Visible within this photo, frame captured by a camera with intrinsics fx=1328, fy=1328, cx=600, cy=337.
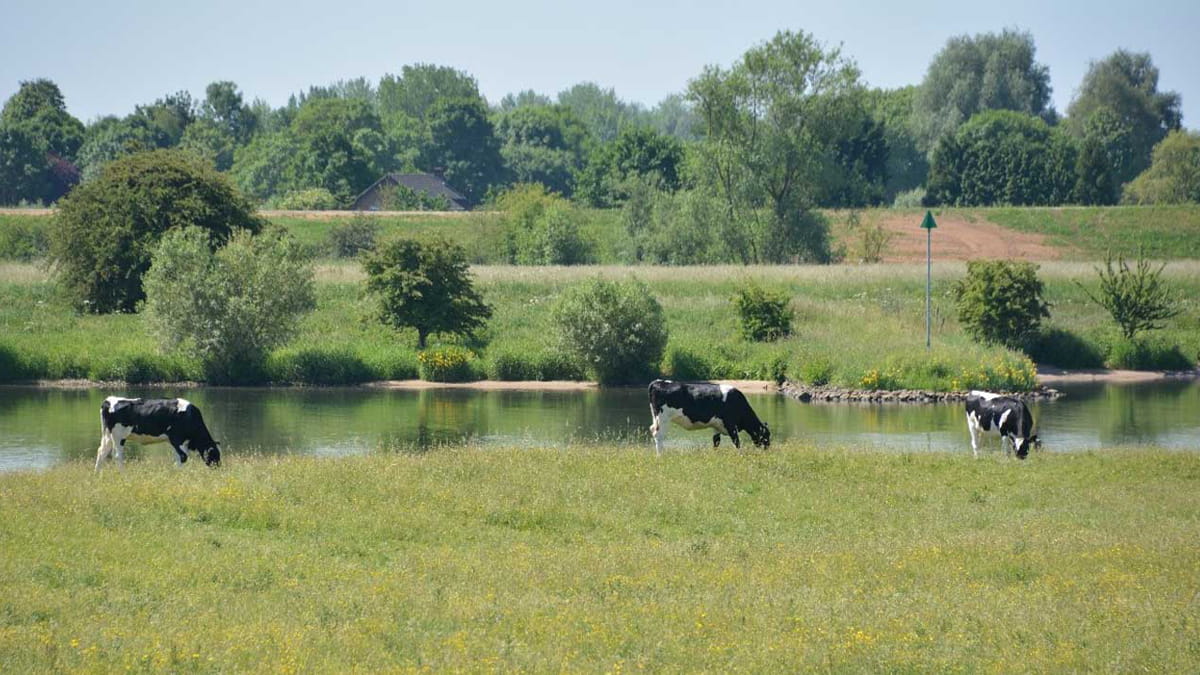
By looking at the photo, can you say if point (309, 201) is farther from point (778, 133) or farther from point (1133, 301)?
point (1133, 301)

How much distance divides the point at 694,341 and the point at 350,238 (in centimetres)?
3983

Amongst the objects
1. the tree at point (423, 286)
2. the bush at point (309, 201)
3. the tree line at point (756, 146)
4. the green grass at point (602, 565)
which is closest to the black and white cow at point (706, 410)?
the green grass at point (602, 565)

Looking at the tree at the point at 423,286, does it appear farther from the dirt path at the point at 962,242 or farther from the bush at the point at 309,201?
the bush at the point at 309,201

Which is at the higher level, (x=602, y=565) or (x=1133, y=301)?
(x=1133, y=301)

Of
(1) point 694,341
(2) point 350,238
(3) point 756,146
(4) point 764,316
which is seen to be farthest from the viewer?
(2) point 350,238

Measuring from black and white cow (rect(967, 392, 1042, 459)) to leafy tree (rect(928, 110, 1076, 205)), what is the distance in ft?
273

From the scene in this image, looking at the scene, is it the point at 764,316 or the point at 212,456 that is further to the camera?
the point at 764,316

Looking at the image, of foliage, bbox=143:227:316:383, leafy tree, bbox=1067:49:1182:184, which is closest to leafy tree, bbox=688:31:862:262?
foliage, bbox=143:227:316:383

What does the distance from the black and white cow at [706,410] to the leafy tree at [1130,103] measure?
107 m

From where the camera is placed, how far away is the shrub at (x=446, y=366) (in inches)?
1901

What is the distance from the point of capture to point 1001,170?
352ft

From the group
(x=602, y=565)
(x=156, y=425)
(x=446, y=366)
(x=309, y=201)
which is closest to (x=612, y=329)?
(x=446, y=366)

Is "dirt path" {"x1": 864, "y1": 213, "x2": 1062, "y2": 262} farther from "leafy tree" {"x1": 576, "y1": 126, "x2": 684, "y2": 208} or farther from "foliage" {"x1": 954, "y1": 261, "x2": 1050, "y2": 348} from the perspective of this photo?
"foliage" {"x1": 954, "y1": 261, "x2": 1050, "y2": 348}

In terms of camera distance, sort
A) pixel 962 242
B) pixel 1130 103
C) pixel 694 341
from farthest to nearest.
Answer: pixel 1130 103 → pixel 962 242 → pixel 694 341
